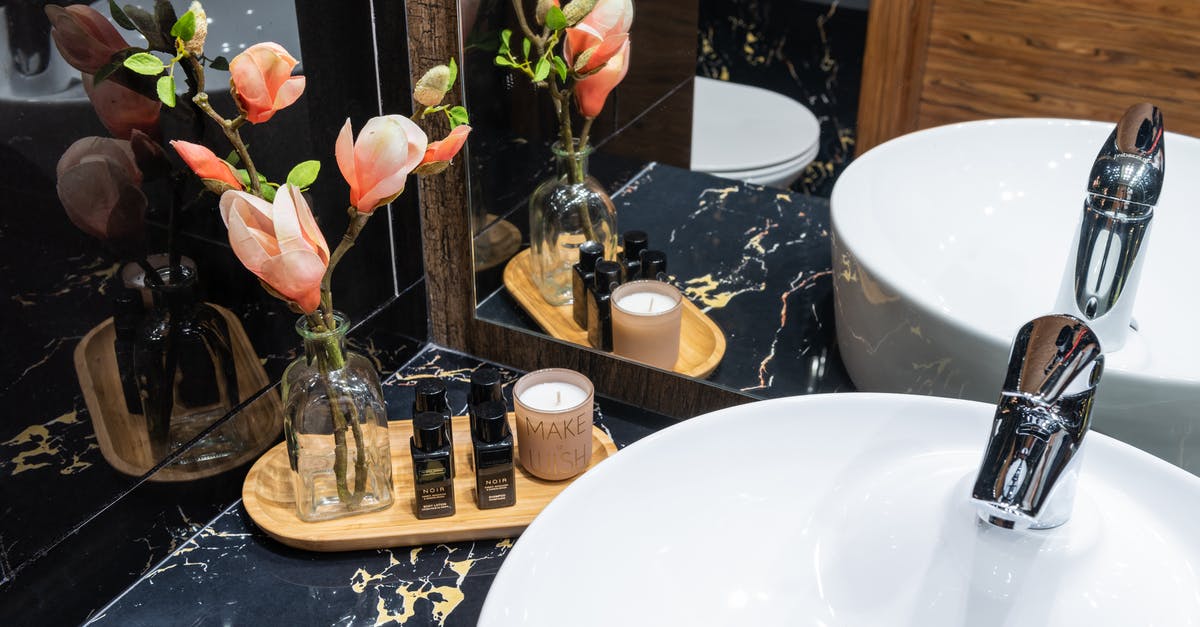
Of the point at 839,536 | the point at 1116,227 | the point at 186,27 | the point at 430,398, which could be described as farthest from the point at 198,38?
the point at 1116,227

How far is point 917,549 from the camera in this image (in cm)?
80

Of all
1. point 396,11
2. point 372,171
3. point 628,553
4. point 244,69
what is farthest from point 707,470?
point 396,11

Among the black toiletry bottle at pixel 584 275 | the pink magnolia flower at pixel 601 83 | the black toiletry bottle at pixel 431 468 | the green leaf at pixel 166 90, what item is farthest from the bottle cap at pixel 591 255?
the green leaf at pixel 166 90

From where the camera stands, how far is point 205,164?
32.2 inches

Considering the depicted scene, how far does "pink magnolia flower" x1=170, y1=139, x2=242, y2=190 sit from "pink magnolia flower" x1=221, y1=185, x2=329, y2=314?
3cm

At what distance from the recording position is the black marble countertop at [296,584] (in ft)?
3.04

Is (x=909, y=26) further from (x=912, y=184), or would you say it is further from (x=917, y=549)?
(x=917, y=549)

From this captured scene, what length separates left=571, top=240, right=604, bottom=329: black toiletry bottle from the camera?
1138mm

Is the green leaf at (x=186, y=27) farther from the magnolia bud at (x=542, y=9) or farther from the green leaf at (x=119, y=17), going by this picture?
the magnolia bud at (x=542, y=9)

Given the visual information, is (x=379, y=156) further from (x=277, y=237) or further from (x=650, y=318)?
(x=650, y=318)

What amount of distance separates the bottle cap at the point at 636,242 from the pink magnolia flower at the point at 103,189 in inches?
18.9

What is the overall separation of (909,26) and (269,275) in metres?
0.57

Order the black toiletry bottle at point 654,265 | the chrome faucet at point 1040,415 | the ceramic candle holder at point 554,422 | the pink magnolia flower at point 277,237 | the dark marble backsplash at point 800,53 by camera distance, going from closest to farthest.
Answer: the chrome faucet at point 1040,415
the pink magnolia flower at point 277,237
the dark marble backsplash at point 800,53
the ceramic candle holder at point 554,422
the black toiletry bottle at point 654,265

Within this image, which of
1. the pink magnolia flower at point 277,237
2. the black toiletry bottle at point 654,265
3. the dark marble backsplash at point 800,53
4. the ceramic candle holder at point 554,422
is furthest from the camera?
the black toiletry bottle at point 654,265
